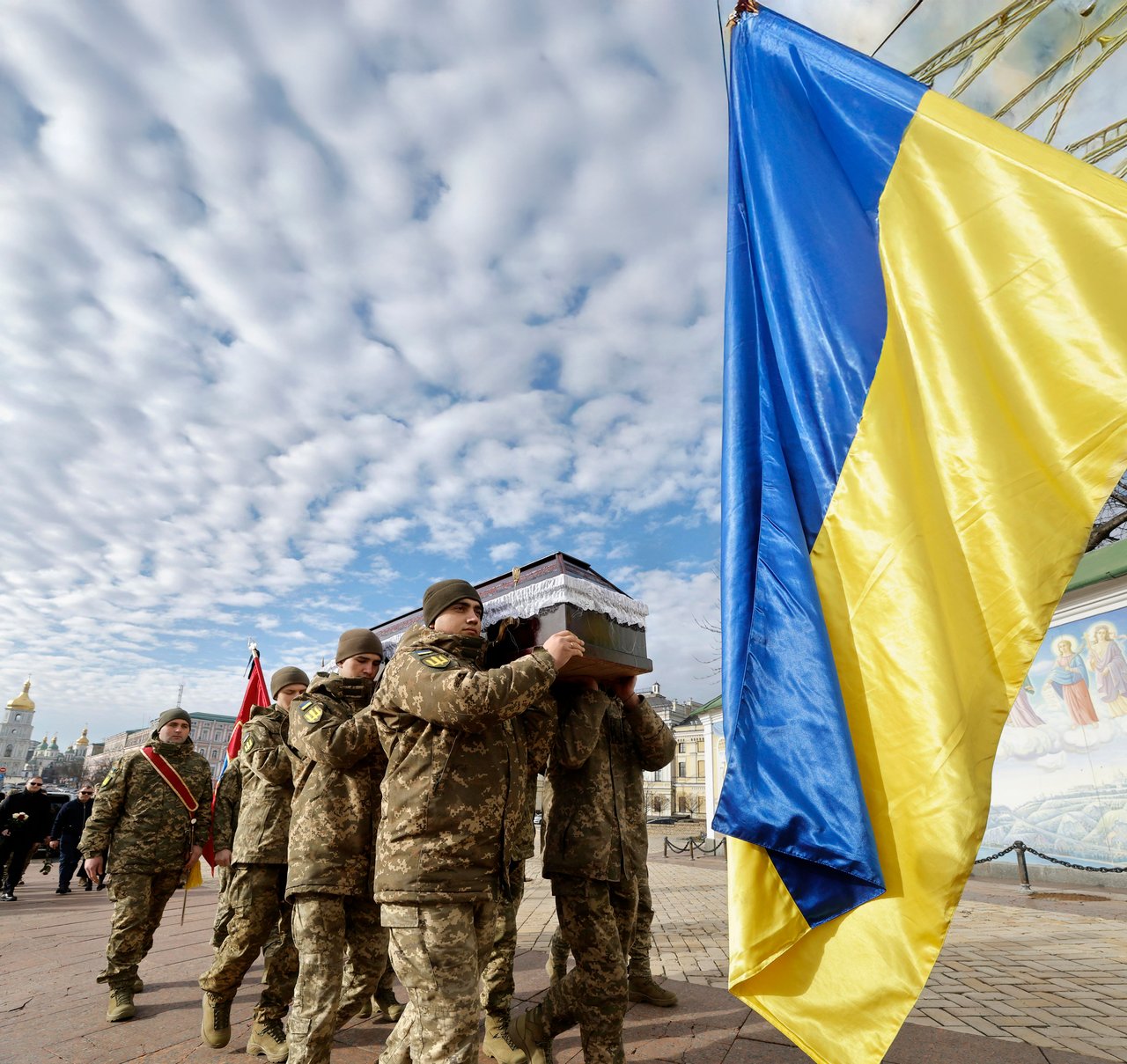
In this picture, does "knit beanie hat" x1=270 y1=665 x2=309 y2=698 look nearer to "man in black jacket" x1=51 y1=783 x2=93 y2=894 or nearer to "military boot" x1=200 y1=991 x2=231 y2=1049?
"military boot" x1=200 y1=991 x2=231 y2=1049

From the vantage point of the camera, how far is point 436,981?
8.25ft

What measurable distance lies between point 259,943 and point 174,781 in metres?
2.04

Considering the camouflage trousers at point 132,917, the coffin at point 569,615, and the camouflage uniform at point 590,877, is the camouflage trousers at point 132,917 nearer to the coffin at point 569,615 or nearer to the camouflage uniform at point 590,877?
the camouflage uniform at point 590,877

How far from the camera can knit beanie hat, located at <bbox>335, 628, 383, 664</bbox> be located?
4172 millimetres

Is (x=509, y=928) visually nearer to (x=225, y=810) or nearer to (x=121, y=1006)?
(x=121, y=1006)

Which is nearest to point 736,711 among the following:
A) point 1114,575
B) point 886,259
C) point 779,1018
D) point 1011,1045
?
point 779,1018

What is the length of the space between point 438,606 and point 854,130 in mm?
2575

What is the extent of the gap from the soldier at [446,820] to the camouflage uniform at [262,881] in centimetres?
155

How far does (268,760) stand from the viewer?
4.76 m

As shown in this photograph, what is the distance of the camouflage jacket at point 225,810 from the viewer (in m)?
5.77

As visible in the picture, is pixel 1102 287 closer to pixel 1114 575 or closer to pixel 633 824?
pixel 633 824

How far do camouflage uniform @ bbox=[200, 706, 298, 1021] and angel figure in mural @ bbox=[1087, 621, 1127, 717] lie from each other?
13000mm

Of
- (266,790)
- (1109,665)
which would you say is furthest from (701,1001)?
(1109,665)

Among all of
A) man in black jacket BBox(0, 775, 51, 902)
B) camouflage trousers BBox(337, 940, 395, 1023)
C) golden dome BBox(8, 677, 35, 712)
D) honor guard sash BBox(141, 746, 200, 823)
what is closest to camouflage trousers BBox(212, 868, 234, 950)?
camouflage trousers BBox(337, 940, 395, 1023)
